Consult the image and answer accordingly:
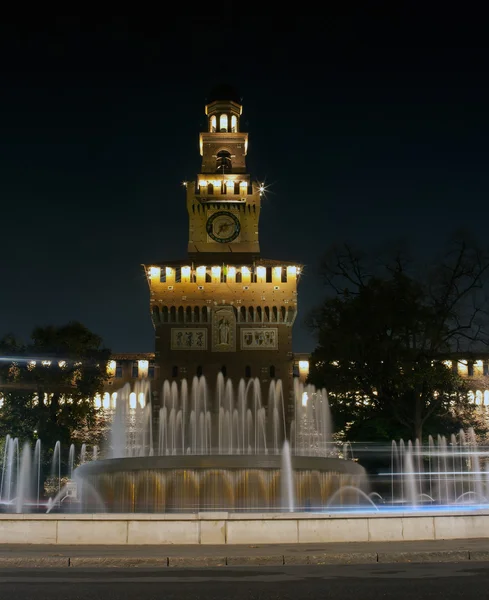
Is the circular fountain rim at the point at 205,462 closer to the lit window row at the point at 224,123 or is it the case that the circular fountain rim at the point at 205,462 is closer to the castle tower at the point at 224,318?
the castle tower at the point at 224,318

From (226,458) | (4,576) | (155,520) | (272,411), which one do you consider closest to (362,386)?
(272,411)

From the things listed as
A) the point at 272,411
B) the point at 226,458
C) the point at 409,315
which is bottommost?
the point at 226,458

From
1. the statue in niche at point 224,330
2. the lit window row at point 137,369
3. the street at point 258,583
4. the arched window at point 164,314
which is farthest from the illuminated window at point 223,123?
the street at point 258,583

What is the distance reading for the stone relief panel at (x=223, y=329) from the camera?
190 feet

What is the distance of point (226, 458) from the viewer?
74.4ft

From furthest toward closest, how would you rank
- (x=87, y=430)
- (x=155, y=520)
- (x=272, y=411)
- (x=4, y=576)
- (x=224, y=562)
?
(x=272, y=411), (x=87, y=430), (x=155, y=520), (x=224, y=562), (x=4, y=576)

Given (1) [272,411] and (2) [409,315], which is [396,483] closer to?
(2) [409,315]

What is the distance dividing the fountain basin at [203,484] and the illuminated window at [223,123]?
4835 centimetres

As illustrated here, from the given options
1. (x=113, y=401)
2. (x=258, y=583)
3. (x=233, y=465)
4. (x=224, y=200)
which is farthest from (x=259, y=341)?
(x=258, y=583)

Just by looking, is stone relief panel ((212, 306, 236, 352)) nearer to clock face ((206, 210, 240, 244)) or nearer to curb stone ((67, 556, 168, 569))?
clock face ((206, 210, 240, 244))

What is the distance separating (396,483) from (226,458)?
20660 millimetres

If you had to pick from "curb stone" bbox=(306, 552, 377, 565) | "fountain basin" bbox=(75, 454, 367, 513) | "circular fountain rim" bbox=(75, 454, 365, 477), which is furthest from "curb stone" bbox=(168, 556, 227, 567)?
"circular fountain rim" bbox=(75, 454, 365, 477)

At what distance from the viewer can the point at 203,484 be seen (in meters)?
22.4

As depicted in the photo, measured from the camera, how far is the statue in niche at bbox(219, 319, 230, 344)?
57.9 meters
